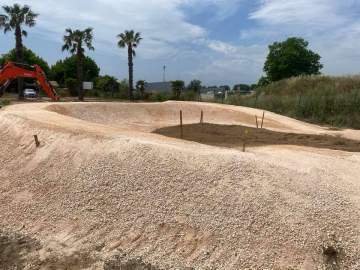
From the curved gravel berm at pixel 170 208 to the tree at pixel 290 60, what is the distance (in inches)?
1855

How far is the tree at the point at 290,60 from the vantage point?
56500 mm

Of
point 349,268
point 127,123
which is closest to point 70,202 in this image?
point 349,268

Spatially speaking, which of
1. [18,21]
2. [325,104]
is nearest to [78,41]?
[18,21]

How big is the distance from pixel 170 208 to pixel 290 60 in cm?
5135

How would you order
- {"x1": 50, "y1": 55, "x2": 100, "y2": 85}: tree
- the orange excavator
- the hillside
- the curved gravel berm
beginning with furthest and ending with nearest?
{"x1": 50, "y1": 55, "x2": 100, "y2": 85}: tree, the hillside, the orange excavator, the curved gravel berm

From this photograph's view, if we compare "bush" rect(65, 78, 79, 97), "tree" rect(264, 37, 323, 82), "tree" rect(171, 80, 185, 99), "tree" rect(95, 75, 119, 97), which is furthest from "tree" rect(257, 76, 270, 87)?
"bush" rect(65, 78, 79, 97)

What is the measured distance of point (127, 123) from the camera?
75.3 ft

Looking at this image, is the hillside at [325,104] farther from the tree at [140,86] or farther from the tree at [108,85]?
the tree at [108,85]

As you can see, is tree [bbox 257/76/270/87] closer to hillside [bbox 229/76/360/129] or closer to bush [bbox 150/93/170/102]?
bush [bbox 150/93/170/102]

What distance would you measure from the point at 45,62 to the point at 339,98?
48287 millimetres

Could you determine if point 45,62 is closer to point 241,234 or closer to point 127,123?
point 127,123

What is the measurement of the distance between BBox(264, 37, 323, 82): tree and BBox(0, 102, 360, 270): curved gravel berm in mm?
47125

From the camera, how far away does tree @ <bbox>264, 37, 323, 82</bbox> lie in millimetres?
56500

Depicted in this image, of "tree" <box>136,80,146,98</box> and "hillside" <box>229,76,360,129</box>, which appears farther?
"tree" <box>136,80,146,98</box>
